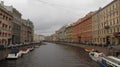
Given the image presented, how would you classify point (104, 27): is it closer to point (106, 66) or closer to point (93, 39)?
point (93, 39)

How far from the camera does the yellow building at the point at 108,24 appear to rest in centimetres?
6739

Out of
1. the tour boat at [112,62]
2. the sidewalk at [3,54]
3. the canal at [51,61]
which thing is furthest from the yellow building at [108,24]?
the sidewalk at [3,54]

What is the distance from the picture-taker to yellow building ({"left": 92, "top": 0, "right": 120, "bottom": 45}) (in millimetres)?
67387

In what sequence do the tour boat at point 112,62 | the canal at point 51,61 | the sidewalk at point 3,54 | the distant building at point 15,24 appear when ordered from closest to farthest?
the tour boat at point 112,62
the canal at point 51,61
the sidewalk at point 3,54
the distant building at point 15,24

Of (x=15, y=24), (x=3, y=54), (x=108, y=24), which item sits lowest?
(x=3, y=54)

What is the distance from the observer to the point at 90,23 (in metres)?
108

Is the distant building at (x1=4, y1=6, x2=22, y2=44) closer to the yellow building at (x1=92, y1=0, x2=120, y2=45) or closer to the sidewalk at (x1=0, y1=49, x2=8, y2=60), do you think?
the yellow building at (x1=92, y1=0, x2=120, y2=45)

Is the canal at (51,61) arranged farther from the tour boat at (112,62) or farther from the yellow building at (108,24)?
the yellow building at (108,24)

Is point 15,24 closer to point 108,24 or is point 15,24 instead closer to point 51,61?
point 108,24

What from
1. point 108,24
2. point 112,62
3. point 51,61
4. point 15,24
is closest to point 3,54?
point 51,61

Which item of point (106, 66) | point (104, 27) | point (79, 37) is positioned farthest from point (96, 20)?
point (106, 66)

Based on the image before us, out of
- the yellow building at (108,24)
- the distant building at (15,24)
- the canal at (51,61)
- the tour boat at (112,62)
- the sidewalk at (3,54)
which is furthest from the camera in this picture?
the distant building at (15,24)

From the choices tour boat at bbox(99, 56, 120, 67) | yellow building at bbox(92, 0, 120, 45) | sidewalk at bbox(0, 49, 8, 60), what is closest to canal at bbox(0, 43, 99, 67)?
sidewalk at bbox(0, 49, 8, 60)

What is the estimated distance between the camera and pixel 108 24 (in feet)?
251
